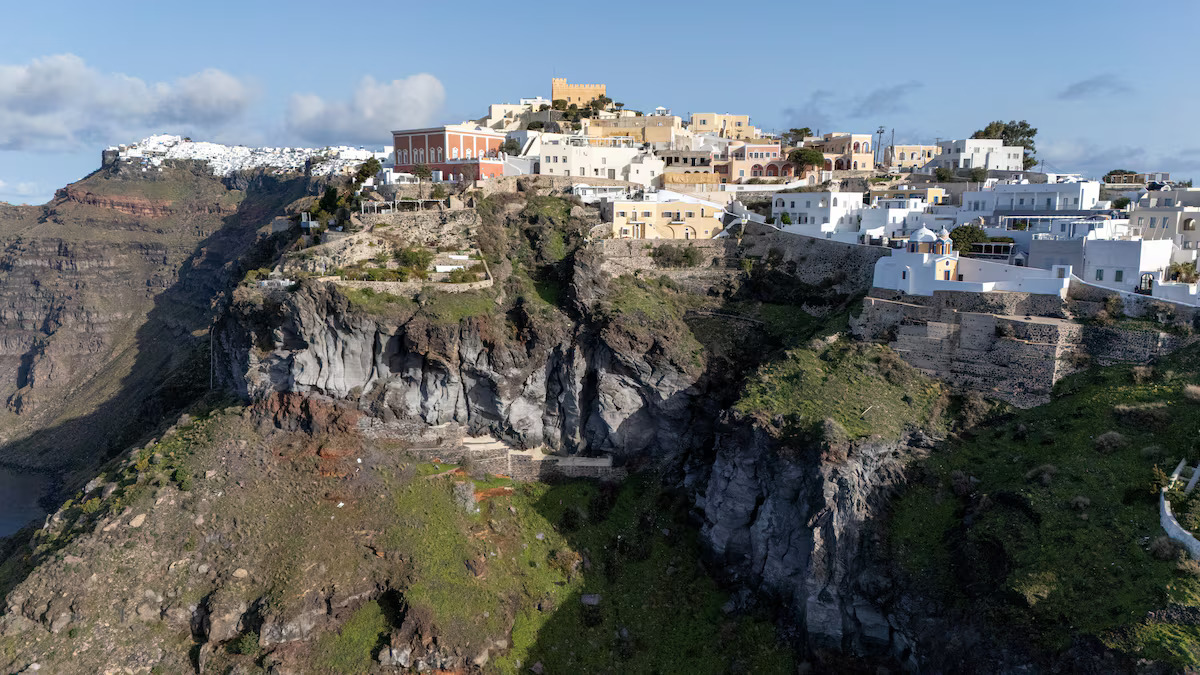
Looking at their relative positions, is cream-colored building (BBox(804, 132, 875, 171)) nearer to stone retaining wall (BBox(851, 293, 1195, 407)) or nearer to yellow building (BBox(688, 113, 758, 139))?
yellow building (BBox(688, 113, 758, 139))

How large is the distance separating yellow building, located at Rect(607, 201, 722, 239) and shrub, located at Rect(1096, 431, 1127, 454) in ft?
87.3

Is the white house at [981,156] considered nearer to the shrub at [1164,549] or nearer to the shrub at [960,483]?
the shrub at [960,483]

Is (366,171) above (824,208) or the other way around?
above

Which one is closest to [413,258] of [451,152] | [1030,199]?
[451,152]

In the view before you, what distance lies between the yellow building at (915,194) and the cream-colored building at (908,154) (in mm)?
14909

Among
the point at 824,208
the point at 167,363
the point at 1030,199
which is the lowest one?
the point at 167,363

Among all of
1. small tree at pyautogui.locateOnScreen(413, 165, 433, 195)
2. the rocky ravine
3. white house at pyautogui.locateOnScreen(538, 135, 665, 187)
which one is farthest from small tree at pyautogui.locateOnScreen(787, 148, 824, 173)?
small tree at pyautogui.locateOnScreen(413, 165, 433, 195)

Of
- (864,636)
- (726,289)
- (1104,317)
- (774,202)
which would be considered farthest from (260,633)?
(774,202)

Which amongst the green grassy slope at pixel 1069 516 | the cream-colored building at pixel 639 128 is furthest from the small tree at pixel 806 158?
the green grassy slope at pixel 1069 516

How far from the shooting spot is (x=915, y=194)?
57469 mm

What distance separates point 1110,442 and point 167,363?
6798 centimetres

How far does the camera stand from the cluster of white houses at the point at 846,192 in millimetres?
39781

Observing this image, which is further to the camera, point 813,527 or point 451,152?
point 451,152

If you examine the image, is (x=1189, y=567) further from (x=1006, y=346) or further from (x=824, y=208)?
(x=824, y=208)
